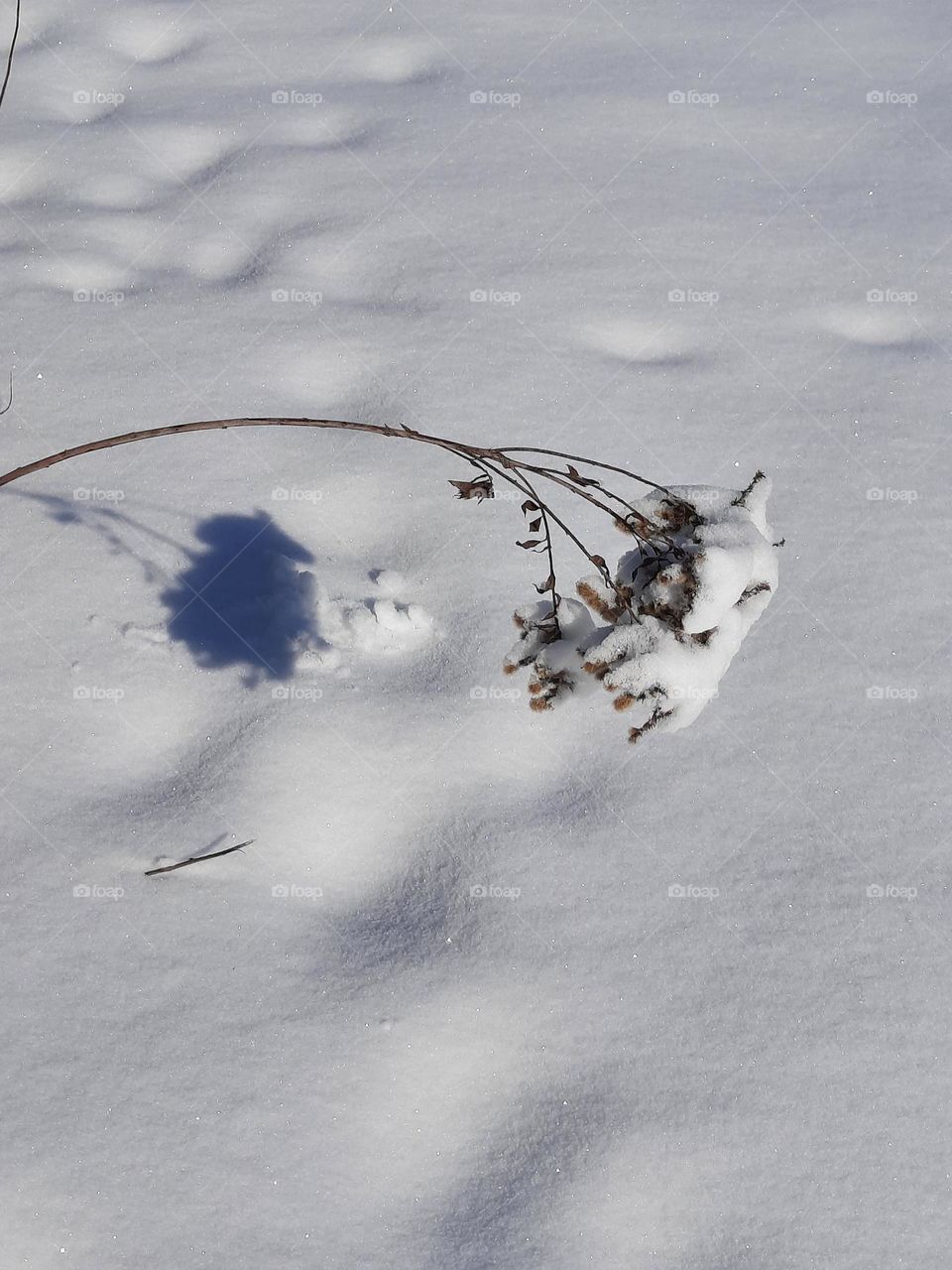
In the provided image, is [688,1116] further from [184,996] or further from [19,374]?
[19,374]

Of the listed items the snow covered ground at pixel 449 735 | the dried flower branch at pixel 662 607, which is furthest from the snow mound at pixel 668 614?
the snow covered ground at pixel 449 735

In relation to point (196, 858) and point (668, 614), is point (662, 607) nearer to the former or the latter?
point (668, 614)

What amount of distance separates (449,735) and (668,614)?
0.99 meters

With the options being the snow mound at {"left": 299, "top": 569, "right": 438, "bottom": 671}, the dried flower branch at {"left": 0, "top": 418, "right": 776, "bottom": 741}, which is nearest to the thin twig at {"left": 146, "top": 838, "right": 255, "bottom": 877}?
the snow mound at {"left": 299, "top": 569, "right": 438, "bottom": 671}

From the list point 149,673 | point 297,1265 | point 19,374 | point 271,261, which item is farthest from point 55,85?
point 297,1265

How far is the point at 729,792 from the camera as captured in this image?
241 cm

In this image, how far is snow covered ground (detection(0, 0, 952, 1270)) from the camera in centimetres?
199

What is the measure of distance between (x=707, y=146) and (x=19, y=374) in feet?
9.29

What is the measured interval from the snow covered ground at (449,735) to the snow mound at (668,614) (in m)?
0.76

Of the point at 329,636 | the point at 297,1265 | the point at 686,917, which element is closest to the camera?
the point at 297,1265

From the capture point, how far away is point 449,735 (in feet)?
8.03

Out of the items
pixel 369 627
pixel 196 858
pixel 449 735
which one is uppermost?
pixel 369 627

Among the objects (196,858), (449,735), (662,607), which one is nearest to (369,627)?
(449,735)

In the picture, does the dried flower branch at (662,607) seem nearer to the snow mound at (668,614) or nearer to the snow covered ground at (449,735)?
the snow mound at (668,614)
